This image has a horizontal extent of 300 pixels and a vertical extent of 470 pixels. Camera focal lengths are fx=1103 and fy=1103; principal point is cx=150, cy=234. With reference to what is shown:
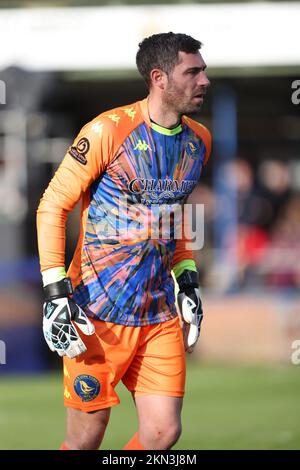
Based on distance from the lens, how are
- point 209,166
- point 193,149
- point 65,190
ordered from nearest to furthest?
point 65,190 < point 193,149 < point 209,166

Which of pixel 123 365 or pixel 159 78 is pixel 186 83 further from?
pixel 123 365

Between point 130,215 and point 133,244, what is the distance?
16 cm

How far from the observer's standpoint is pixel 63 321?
18.2 ft

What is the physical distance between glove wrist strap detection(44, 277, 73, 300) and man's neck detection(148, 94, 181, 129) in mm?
993

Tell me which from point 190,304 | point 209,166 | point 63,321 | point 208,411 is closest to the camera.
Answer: point 63,321

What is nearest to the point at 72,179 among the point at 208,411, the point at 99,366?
the point at 99,366

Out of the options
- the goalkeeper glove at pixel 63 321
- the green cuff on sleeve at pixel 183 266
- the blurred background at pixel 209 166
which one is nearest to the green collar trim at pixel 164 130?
the green cuff on sleeve at pixel 183 266

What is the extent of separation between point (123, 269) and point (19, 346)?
7.63 meters

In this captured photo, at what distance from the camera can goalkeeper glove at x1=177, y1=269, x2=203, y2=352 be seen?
6254 mm

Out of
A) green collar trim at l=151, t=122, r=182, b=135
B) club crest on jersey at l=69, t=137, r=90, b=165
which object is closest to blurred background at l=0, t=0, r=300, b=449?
green collar trim at l=151, t=122, r=182, b=135

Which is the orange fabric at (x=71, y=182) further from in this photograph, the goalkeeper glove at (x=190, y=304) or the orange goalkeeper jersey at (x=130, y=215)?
the goalkeeper glove at (x=190, y=304)

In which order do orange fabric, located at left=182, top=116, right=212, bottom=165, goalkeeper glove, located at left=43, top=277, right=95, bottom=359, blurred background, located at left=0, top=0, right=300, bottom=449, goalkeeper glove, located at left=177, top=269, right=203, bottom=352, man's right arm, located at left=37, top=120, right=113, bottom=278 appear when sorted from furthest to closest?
blurred background, located at left=0, top=0, right=300, bottom=449
goalkeeper glove, located at left=177, top=269, right=203, bottom=352
orange fabric, located at left=182, top=116, right=212, bottom=165
man's right arm, located at left=37, top=120, right=113, bottom=278
goalkeeper glove, located at left=43, top=277, right=95, bottom=359

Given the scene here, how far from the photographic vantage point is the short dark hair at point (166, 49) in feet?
19.2

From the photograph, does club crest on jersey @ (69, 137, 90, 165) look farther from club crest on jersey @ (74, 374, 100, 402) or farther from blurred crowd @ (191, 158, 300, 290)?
blurred crowd @ (191, 158, 300, 290)
